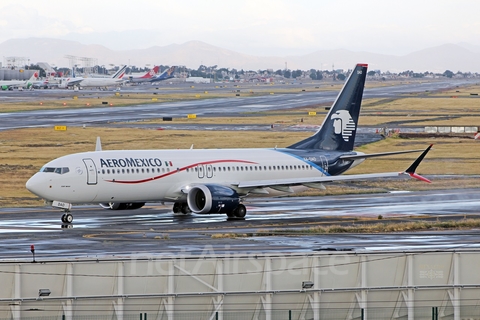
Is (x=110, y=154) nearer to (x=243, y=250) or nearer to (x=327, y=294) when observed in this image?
(x=243, y=250)

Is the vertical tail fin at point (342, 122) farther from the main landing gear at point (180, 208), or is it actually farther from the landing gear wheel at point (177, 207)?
the landing gear wheel at point (177, 207)

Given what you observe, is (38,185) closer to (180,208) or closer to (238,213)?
(180,208)

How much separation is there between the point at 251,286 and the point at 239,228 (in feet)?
72.3

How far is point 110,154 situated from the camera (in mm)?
56625

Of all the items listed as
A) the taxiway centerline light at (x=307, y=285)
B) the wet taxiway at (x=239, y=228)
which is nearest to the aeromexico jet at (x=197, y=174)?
the wet taxiway at (x=239, y=228)

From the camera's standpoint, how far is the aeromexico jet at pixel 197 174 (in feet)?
178

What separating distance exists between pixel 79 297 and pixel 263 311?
6189 millimetres

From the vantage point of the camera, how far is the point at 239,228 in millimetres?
53312

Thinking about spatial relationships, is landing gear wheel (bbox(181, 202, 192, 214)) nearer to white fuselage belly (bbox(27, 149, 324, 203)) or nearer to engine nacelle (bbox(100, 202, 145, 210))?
white fuselage belly (bbox(27, 149, 324, 203))

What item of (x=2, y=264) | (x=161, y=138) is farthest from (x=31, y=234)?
(x=161, y=138)

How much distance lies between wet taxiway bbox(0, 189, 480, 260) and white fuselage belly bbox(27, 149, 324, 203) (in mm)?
1776

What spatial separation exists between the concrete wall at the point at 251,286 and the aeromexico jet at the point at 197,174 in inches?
956

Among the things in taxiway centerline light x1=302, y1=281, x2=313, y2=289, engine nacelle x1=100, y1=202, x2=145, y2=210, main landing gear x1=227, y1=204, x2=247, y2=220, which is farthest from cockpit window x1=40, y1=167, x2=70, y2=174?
taxiway centerline light x1=302, y1=281, x2=313, y2=289

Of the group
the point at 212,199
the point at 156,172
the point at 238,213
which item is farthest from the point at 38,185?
the point at 238,213
